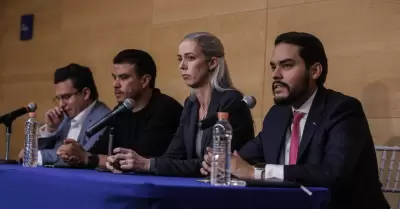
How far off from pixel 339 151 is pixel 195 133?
33.7 inches

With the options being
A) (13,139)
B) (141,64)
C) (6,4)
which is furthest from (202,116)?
(6,4)

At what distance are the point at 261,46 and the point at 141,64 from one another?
0.78 metres

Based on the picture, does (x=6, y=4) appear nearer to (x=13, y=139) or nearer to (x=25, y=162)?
(x=13, y=139)

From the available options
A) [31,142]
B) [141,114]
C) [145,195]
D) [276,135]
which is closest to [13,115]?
[31,142]

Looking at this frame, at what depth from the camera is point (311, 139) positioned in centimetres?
223

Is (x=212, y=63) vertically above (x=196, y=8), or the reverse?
(x=196, y=8)

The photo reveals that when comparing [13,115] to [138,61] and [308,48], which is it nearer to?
[138,61]

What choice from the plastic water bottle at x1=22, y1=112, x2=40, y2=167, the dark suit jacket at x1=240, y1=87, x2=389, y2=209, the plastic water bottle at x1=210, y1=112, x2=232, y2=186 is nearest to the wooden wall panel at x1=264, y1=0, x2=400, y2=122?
the dark suit jacket at x1=240, y1=87, x2=389, y2=209

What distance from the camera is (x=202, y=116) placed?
2.79m

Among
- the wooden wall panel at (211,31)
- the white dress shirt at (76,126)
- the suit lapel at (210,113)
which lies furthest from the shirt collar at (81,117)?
the suit lapel at (210,113)

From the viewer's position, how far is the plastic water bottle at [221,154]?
180 centimetres

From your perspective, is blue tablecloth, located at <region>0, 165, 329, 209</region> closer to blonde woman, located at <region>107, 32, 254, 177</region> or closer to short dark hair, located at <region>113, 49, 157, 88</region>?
blonde woman, located at <region>107, 32, 254, 177</region>

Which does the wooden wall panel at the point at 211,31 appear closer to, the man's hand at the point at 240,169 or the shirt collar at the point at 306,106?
the shirt collar at the point at 306,106

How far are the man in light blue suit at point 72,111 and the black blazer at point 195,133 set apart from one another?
Answer: 87 cm
